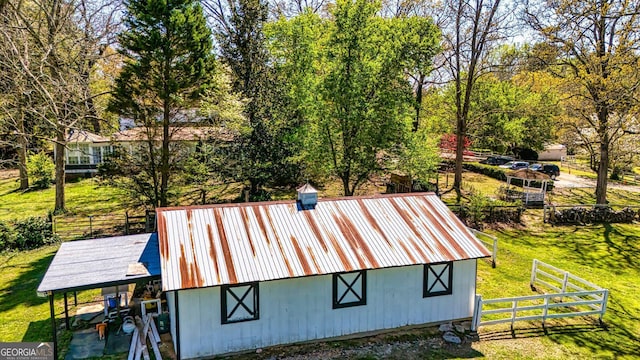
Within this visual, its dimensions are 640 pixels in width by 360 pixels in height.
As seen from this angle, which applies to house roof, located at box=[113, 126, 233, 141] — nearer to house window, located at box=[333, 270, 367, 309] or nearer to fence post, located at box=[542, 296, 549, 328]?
house window, located at box=[333, 270, 367, 309]

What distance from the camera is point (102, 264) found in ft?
36.3

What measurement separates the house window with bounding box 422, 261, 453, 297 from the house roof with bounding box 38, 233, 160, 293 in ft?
23.6

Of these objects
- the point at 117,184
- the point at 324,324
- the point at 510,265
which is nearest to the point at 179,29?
the point at 117,184

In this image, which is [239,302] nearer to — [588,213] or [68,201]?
[68,201]

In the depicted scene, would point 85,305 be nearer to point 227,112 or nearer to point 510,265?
point 227,112

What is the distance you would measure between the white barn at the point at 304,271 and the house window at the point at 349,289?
0.09 ft

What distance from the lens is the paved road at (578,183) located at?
33344mm

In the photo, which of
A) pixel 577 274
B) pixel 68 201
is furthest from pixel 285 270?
pixel 68 201

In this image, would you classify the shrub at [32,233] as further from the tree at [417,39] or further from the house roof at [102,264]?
the tree at [417,39]

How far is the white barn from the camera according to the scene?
9805 mm

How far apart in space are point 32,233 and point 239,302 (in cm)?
1331

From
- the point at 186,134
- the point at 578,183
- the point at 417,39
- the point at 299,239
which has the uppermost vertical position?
the point at 417,39

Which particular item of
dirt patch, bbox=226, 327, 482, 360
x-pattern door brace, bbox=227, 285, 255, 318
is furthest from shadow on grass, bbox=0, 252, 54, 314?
dirt patch, bbox=226, 327, 482, 360

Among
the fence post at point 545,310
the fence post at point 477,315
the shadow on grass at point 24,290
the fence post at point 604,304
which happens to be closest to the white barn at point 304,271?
the fence post at point 477,315
